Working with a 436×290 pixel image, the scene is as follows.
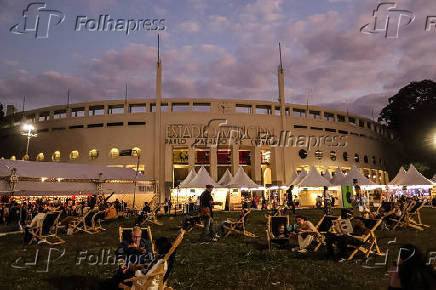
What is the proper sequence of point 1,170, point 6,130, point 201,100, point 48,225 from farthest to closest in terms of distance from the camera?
point 6,130, point 201,100, point 1,170, point 48,225

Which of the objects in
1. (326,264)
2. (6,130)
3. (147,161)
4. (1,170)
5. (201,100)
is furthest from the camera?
(6,130)

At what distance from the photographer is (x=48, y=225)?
10.7 meters

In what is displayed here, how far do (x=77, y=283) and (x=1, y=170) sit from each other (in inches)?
666

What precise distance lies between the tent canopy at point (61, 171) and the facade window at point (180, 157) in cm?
938

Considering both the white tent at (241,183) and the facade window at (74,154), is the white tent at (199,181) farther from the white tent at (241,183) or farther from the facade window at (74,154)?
the facade window at (74,154)

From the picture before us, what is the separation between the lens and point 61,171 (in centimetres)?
2316

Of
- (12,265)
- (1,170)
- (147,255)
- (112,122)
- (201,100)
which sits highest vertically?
(201,100)

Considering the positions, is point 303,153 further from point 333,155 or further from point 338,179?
point 338,179

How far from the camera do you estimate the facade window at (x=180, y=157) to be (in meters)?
38.5

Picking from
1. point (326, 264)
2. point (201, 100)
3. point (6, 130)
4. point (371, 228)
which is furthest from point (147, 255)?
point (6, 130)

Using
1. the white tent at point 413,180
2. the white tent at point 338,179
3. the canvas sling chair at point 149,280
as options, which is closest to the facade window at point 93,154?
the white tent at point 338,179

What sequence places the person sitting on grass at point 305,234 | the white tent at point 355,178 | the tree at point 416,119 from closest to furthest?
1. the person sitting on grass at point 305,234
2. the white tent at point 355,178
3. the tree at point 416,119

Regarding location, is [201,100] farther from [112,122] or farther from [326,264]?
[326,264]

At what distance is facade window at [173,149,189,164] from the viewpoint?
38.5 m
